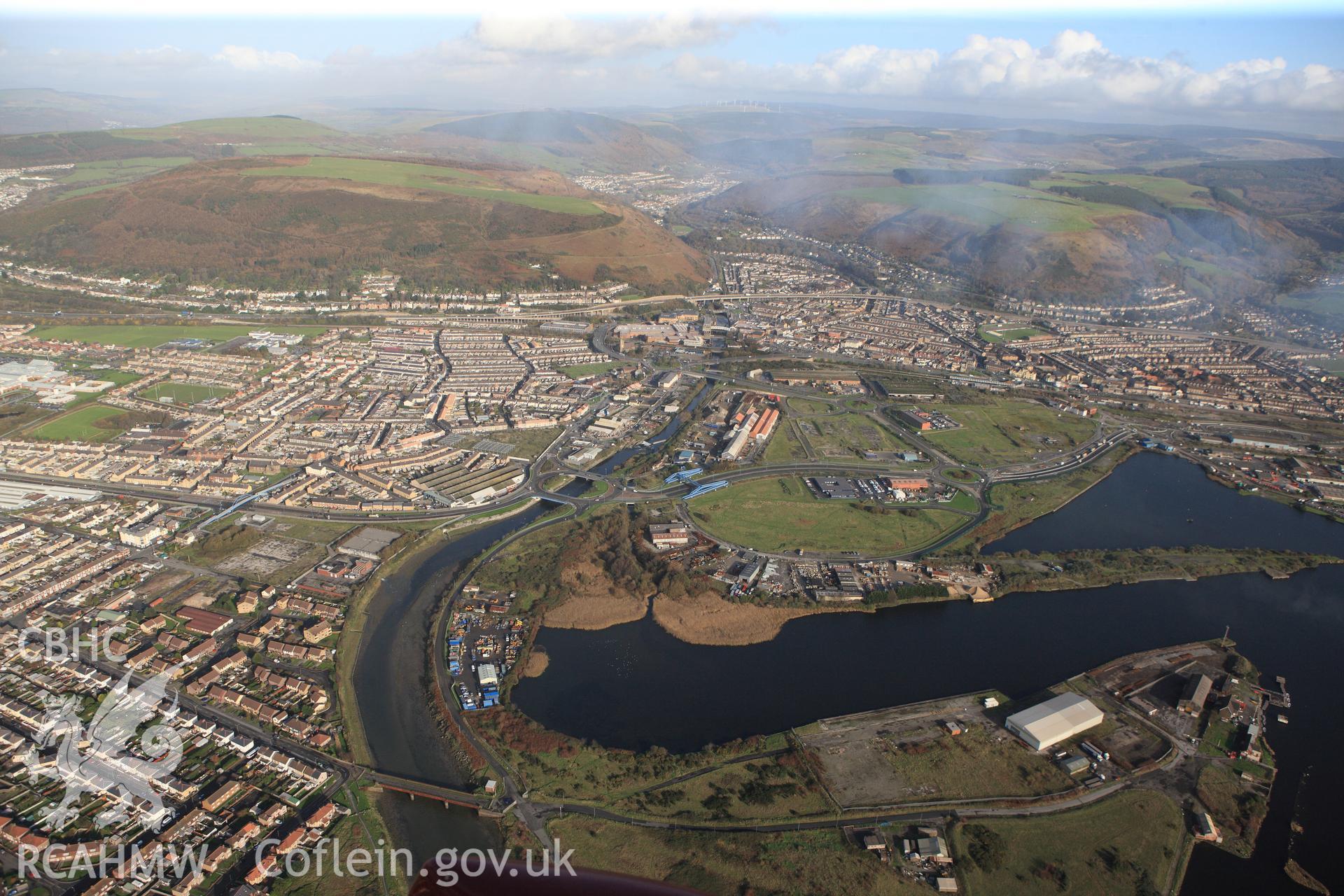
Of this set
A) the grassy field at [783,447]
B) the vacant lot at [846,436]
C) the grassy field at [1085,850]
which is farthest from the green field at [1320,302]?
the grassy field at [1085,850]

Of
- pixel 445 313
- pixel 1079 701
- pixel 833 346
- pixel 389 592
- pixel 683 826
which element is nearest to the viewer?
pixel 683 826

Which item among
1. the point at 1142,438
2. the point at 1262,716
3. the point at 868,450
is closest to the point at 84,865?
the point at 1262,716

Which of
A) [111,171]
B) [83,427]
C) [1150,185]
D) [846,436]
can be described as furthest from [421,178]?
[1150,185]

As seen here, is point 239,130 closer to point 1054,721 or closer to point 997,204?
point 997,204

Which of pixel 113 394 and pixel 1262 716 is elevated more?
pixel 113 394

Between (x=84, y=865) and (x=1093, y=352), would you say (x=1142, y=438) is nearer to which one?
(x=1093, y=352)

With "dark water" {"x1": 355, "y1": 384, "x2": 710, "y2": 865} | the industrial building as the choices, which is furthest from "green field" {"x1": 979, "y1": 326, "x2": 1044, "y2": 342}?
"dark water" {"x1": 355, "y1": 384, "x2": 710, "y2": 865}

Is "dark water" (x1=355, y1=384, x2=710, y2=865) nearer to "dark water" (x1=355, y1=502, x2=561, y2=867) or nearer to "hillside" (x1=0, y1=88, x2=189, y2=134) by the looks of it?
"dark water" (x1=355, y1=502, x2=561, y2=867)
